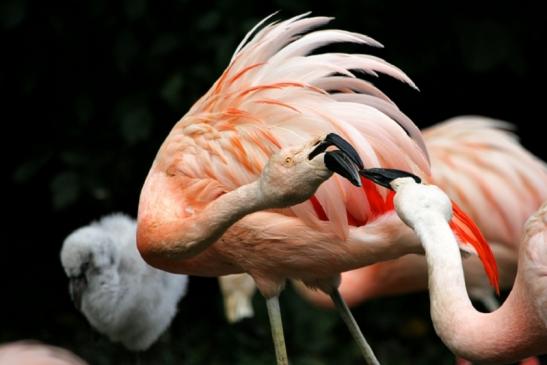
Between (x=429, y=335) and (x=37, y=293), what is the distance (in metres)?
2.37

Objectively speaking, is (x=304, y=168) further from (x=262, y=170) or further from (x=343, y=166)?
(x=262, y=170)

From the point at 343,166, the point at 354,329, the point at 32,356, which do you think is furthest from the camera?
the point at 354,329

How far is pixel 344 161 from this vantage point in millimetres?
3268

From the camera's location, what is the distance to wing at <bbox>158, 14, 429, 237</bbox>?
12.9 ft

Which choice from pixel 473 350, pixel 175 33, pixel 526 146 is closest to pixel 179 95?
pixel 175 33

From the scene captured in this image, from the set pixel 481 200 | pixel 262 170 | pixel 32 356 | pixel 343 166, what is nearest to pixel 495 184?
pixel 481 200

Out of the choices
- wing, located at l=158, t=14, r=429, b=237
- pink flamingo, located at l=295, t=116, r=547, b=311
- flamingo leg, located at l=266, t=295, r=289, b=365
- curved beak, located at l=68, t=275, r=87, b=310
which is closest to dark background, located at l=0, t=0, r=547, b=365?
pink flamingo, located at l=295, t=116, r=547, b=311

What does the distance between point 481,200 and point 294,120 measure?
1.41 m

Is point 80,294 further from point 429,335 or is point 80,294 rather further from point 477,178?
point 429,335

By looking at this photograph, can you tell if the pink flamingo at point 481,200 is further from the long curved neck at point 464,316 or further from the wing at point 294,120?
the long curved neck at point 464,316

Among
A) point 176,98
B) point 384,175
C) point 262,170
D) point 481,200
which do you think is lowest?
point 176,98

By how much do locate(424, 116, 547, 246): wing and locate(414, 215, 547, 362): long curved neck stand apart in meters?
1.79

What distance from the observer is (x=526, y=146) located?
22.6 ft

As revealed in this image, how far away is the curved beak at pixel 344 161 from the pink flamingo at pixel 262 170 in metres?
0.46
